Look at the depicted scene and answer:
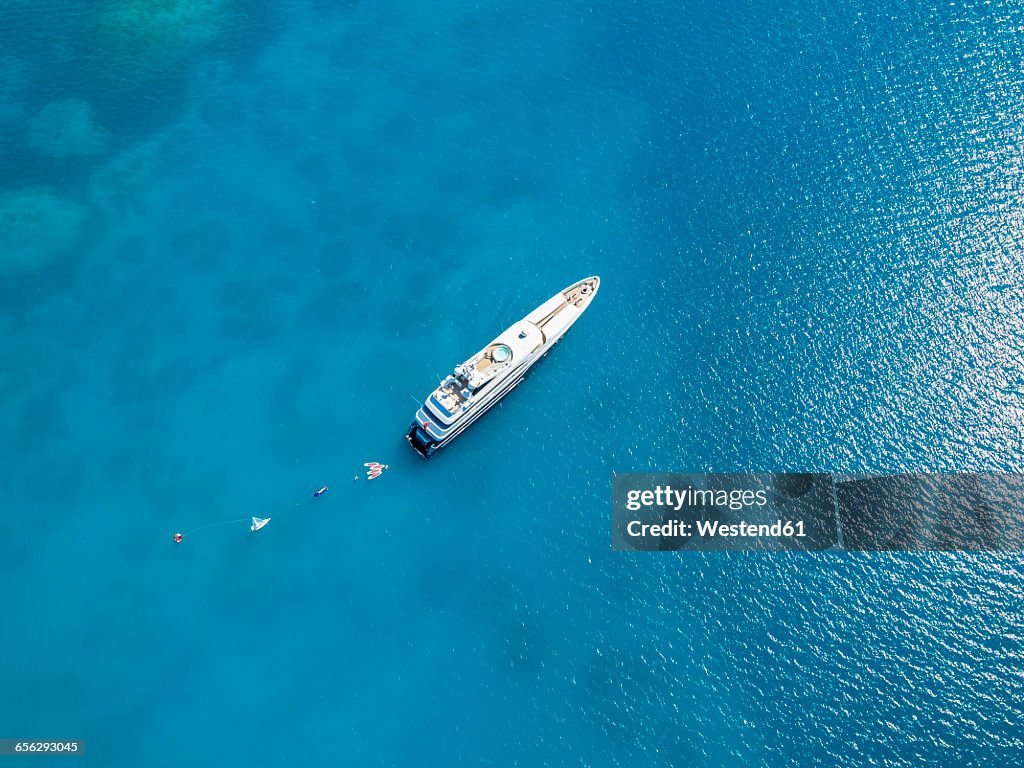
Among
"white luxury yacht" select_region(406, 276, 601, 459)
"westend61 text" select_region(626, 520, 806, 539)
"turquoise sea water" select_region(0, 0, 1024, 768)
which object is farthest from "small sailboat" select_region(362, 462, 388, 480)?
"westend61 text" select_region(626, 520, 806, 539)

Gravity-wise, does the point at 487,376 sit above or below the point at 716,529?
above

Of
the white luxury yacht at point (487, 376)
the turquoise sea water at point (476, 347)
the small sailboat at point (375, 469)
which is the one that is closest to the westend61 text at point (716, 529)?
the turquoise sea water at point (476, 347)

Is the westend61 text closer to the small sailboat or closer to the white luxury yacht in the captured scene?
the white luxury yacht

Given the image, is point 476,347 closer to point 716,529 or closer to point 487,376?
point 487,376

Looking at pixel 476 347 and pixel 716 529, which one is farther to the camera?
pixel 476 347

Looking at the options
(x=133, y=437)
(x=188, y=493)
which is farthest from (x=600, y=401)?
(x=133, y=437)

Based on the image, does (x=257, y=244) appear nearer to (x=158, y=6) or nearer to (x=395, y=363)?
(x=395, y=363)

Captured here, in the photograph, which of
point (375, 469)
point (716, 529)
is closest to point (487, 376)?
point (375, 469)
